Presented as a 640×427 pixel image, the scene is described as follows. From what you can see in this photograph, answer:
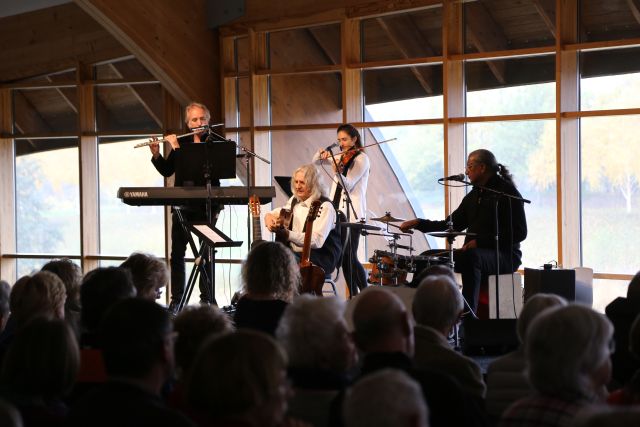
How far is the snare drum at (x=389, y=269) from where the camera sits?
21.1ft

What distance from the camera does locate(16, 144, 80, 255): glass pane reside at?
37.2ft

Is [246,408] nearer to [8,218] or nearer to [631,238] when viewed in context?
[631,238]

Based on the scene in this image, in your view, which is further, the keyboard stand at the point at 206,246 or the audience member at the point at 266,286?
the keyboard stand at the point at 206,246

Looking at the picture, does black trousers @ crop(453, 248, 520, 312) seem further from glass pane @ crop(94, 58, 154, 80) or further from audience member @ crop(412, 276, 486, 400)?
glass pane @ crop(94, 58, 154, 80)

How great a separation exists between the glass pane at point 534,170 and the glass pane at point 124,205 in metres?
4.33

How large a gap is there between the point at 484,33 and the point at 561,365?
672 centimetres

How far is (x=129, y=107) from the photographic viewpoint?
10.9 meters

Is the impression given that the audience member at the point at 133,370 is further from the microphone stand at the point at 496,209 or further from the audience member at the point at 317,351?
the microphone stand at the point at 496,209

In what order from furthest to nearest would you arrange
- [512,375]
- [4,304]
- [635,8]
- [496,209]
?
[635,8] → [496,209] → [4,304] → [512,375]

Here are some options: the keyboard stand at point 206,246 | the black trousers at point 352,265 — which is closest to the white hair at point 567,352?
the keyboard stand at point 206,246

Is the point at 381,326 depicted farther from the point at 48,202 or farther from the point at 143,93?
the point at 48,202

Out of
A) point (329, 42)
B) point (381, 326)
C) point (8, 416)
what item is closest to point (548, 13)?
point (329, 42)

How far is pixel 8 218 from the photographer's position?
1165 centimetres

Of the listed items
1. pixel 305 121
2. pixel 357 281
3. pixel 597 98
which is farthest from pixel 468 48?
pixel 357 281
